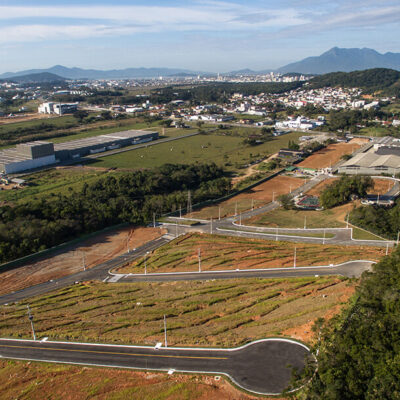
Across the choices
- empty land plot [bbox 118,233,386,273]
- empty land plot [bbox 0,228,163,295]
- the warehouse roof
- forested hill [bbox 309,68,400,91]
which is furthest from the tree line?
forested hill [bbox 309,68,400,91]

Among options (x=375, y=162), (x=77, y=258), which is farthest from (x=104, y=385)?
Result: (x=375, y=162)

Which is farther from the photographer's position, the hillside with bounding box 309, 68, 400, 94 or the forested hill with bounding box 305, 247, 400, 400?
the hillside with bounding box 309, 68, 400, 94

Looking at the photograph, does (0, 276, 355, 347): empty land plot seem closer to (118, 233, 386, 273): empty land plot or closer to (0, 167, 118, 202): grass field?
(118, 233, 386, 273): empty land plot

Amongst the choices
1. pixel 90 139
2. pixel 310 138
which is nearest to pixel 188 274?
pixel 90 139

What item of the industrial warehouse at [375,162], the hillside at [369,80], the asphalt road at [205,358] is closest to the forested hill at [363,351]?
the asphalt road at [205,358]

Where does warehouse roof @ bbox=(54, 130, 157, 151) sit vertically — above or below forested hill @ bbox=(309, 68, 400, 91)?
below

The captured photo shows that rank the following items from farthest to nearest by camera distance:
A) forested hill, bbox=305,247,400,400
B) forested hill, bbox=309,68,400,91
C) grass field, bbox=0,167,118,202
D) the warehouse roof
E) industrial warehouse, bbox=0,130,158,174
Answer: forested hill, bbox=309,68,400,91 < the warehouse roof < industrial warehouse, bbox=0,130,158,174 < grass field, bbox=0,167,118,202 < forested hill, bbox=305,247,400,400

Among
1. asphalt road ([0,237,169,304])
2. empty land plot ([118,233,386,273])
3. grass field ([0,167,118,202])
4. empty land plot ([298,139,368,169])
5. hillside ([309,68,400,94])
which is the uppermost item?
hillside ([309,68,400,94])
